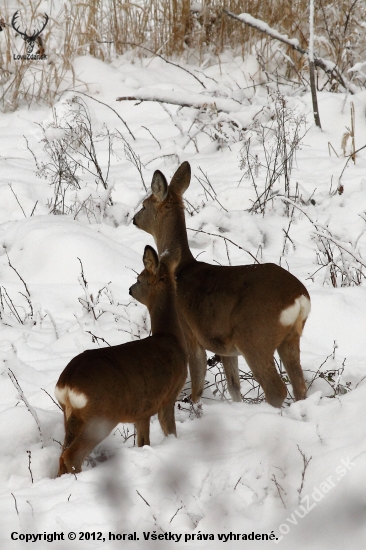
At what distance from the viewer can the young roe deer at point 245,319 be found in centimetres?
379

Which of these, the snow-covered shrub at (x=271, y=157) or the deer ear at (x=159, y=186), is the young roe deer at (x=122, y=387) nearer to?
the deer ear at (x=159, y=186)

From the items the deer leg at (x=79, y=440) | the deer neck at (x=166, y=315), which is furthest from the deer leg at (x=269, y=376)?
the deer leg at (x=79, y=440)

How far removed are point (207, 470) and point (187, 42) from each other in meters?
10.2

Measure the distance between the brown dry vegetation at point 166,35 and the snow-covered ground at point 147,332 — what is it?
0.32 metres

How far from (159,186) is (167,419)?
1739mm

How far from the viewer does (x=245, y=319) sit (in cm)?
384

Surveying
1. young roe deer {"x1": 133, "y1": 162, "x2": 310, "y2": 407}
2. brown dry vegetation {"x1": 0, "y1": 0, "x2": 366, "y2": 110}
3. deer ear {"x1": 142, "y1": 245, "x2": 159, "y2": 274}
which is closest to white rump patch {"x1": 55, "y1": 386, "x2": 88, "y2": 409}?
deer ear {"x1": 142, "y1": 245, "x2": 159, "y2": 274}

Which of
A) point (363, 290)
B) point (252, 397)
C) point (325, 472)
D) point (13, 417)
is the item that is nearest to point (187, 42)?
point (363, 290)

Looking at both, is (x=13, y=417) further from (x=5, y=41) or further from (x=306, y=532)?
(x=5, y=41)

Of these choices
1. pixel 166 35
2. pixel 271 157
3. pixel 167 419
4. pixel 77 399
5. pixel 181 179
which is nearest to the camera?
pixel 77 399

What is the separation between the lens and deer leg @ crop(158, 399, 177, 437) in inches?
138

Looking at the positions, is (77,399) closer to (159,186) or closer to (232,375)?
(232,375)

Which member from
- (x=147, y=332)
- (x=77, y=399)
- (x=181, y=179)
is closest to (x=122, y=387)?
(x=77, y=399)

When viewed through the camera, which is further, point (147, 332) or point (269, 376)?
point (147, 332)
